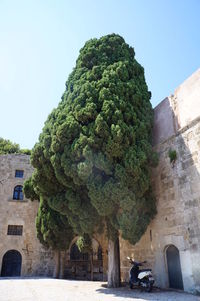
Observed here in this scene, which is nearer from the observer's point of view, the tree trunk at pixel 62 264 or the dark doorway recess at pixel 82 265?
the tree trunk at pixel 62 264

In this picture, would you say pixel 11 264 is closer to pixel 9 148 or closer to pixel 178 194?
pixel 178 194

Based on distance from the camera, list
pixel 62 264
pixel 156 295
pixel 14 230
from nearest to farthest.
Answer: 1. pixel 156 295
2. pixel 62 264
3. pixel 14 230

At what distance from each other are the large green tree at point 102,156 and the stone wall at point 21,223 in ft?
22.2

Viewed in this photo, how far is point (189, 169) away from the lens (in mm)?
7844

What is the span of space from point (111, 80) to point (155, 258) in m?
6.52

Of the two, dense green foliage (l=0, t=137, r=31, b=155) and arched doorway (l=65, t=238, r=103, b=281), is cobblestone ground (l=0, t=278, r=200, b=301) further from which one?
dense green foliage (l=0, t=137, r=31, b=155)

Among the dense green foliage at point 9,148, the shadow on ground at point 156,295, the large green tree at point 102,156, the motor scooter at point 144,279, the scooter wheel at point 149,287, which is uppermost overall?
the dense green foliage at point 9,148

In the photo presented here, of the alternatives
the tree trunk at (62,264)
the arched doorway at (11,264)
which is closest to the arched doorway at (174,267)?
the tree trunk at (62,264)

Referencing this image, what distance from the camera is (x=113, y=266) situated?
325 inches

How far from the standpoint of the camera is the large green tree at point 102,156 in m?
7.45

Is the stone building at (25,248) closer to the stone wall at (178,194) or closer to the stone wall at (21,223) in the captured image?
the stone wall at (21,223)

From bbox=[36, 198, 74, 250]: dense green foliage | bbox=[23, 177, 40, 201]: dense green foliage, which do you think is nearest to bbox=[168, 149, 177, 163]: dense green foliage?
bbox=[36, 198, 74, 250]: dense green foliage

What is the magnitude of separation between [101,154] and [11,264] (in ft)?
35.6

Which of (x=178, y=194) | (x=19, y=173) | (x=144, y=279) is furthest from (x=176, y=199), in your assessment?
(x=19, y=173)
